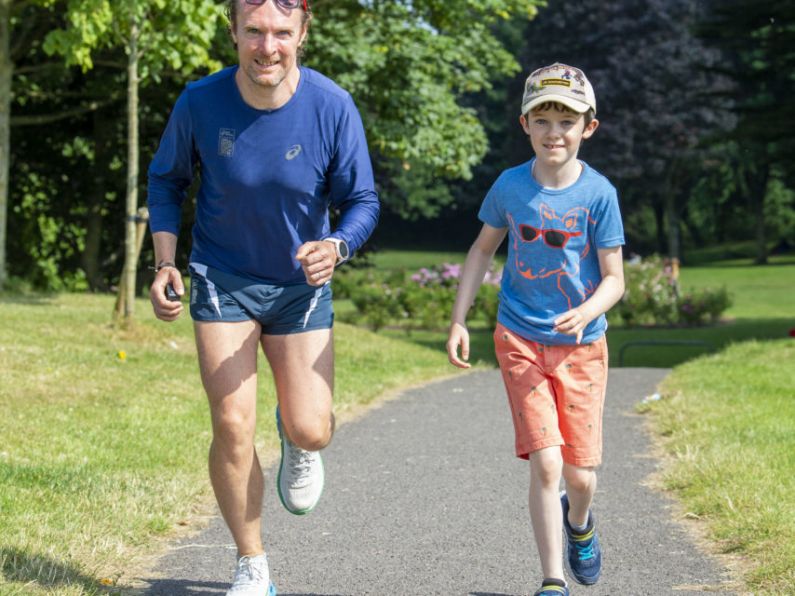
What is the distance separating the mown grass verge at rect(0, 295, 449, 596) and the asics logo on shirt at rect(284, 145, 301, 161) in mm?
1666

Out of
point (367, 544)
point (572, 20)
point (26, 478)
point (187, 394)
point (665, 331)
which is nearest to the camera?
point (367, 544)

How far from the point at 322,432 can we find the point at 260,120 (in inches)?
44.6

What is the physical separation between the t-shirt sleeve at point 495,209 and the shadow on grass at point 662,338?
1548cm

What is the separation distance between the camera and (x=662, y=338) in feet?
82.3

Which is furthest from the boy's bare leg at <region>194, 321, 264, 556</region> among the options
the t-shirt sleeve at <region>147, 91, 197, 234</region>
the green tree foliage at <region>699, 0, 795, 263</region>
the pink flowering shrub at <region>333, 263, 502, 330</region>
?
the pink flowering shrub at <region>333, 263, 502, 330</region>

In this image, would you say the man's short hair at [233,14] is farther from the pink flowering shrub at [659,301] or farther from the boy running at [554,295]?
the pink flowering shrub at [659,301]

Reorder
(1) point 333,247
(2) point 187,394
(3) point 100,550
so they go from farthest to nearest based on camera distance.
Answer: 1. (2) point 187,394
2. (3) point 100,550
3. (1) point 333,247

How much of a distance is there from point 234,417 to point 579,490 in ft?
4.29

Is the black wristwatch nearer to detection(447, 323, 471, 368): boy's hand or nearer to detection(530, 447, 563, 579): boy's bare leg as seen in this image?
detection(447, 323, 471, 368): boy's hand

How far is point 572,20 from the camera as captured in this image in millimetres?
54750

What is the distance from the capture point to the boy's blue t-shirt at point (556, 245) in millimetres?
4504

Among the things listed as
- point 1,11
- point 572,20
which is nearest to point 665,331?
point 1,11

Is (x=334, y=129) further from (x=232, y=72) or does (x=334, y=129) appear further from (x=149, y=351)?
(x=149, y=351)

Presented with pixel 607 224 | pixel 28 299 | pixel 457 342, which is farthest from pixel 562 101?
pixel 28 299
